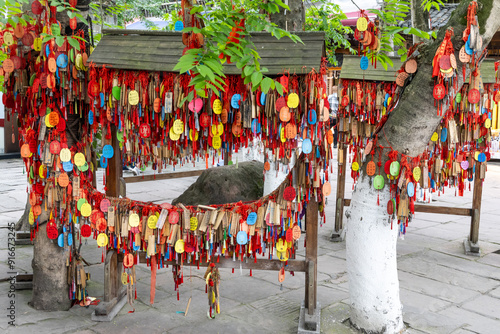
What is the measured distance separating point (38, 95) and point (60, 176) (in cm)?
63

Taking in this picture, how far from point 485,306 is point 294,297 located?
5.35ft

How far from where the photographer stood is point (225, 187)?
7.13m

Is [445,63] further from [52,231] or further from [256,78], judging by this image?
[52,231]

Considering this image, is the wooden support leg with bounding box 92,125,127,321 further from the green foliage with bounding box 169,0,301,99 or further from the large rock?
the large rock

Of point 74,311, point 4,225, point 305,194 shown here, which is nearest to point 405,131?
point 305,194

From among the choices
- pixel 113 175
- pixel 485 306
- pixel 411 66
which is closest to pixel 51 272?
pixel 113 175

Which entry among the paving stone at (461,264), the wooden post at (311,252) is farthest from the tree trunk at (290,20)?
the wooden post at (311,252)

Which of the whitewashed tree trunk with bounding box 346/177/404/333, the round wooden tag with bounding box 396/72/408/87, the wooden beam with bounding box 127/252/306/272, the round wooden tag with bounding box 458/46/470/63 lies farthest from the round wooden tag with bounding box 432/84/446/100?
the wooden beam with bounding box 127/252/306/272

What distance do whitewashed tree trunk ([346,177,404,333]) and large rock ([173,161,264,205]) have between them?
3693mm

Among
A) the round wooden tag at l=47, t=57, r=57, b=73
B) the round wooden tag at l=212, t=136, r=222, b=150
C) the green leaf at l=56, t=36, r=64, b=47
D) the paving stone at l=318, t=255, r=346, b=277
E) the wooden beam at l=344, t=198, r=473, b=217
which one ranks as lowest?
the paving stone at l=318, t=255, r=346, b=277

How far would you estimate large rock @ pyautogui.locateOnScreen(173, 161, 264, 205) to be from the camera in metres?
7.06

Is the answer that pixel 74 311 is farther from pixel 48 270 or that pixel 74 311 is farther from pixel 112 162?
pixel 112 162

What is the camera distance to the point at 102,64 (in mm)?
3434

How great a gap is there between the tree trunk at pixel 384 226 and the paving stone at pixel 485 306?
94cm
